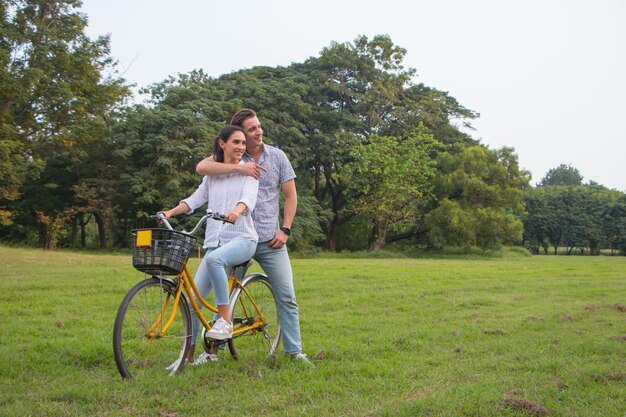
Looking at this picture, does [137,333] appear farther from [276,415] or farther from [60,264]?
[60,264]

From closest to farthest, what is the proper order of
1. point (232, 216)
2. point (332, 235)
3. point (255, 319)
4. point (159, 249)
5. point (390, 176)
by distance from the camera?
point (159, 249), point (232, 216), point (255, 319), point (390, 176), point (332, 235)

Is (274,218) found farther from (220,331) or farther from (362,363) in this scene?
(362,363)

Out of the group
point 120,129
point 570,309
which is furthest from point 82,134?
point 570,309

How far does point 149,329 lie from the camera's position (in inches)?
162

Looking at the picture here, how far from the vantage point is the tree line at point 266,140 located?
2102 cm

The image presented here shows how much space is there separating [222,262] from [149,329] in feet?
2.35

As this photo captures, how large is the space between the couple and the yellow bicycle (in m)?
0.15

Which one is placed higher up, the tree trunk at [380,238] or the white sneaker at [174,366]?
the tree trunk at [380,238]

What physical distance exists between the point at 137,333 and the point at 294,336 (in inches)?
52.9

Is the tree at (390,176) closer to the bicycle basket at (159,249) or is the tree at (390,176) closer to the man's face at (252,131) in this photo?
the man's face at (252,131)

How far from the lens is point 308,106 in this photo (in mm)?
29594

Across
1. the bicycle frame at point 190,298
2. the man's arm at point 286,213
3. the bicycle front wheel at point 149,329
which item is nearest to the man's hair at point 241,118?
the man's arm at point 286,213

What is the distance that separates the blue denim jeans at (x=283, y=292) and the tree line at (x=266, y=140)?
16.4 m

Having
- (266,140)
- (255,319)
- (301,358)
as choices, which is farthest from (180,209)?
(266,140)
